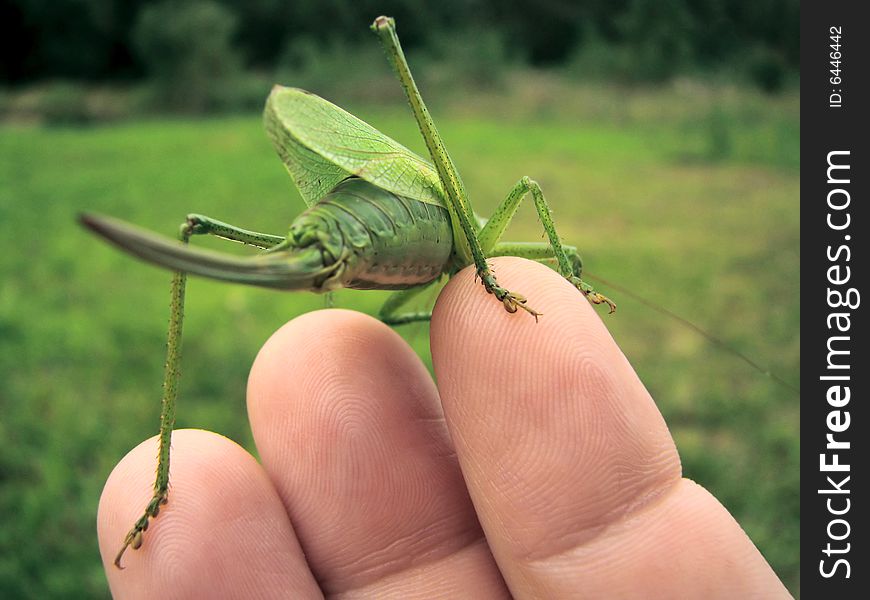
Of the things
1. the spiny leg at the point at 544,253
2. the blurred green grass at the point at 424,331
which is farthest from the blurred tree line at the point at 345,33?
the spiny leg at the point at 544,253

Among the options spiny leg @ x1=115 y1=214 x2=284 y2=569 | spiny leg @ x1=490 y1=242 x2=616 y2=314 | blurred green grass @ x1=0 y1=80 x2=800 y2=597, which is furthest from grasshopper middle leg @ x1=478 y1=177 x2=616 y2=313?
blurred green grass @ x1=0 y1=80 x2=800 y2=597

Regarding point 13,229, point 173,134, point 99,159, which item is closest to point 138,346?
point 13,229

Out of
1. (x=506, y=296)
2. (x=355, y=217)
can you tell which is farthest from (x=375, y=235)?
(x=506, y=296)

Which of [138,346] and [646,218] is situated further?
[646,218]

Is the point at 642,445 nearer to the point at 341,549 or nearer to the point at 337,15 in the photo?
the point at 341,549

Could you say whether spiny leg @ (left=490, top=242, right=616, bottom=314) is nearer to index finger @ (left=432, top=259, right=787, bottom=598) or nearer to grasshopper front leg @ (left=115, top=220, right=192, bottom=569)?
index finger @ (left=432, top=259, right=787, bottom=598)

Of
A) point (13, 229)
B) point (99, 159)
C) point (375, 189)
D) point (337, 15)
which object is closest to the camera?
point (375, 189)

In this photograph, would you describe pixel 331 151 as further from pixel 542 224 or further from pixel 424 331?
pixel 424 331
